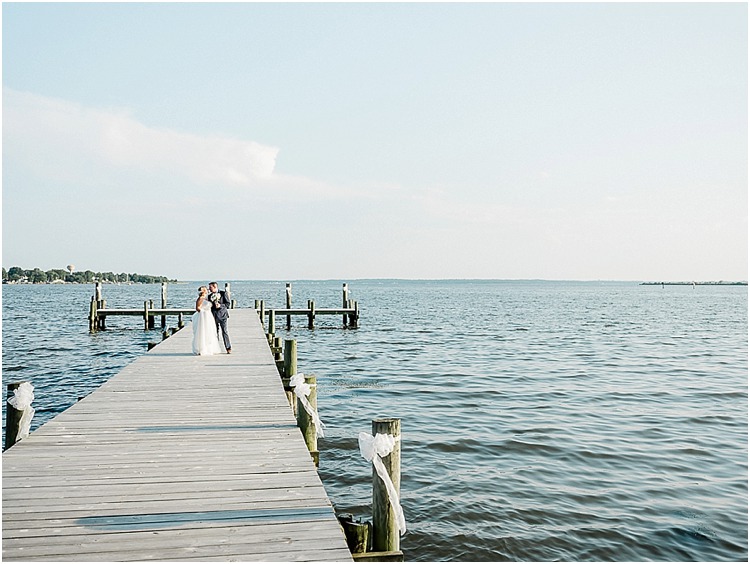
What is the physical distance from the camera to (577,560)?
7625mm

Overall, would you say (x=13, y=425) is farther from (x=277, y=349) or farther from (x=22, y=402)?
(x=277, y=349)

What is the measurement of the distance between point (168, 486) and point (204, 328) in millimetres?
10037

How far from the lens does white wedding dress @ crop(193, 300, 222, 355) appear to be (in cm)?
1569

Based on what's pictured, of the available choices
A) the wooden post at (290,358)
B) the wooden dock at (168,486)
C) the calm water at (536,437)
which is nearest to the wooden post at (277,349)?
the calm water at (536,437)

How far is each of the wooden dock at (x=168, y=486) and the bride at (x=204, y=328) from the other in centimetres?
522

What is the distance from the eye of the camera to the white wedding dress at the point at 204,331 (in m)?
Result: 15.7

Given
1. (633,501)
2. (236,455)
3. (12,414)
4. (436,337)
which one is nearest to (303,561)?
(236,455)

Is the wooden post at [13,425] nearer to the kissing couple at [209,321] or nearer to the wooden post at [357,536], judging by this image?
the wooden post at [357,536]

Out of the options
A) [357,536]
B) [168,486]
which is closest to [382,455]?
[357,536]

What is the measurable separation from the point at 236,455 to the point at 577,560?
406 cm

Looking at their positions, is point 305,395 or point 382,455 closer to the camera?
point 382,455

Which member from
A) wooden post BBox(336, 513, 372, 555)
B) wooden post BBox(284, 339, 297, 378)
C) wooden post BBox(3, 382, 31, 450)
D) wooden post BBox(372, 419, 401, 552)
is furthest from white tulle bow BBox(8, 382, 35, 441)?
wooden post BBox(284, 339, 297, 378)

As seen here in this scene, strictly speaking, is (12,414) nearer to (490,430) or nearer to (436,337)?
(490,430)

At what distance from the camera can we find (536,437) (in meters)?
12.7
